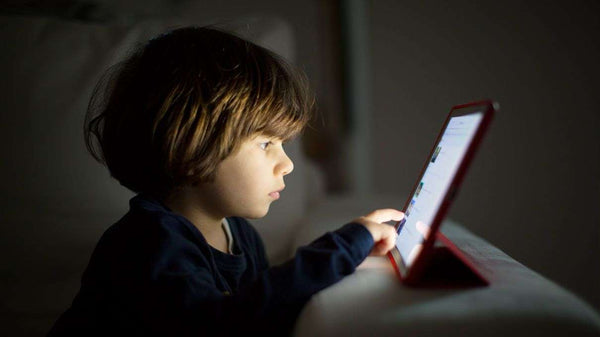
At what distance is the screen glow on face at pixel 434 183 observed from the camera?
387 mm

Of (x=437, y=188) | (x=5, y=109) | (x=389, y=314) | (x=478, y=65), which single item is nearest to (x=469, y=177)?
(x=478, y=65)

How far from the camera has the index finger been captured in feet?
1.78

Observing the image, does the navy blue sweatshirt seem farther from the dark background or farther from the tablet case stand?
the dark background

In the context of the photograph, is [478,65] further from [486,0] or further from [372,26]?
[372,26]

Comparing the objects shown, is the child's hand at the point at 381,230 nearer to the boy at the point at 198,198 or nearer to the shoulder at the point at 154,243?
the boy at the point at 198,198

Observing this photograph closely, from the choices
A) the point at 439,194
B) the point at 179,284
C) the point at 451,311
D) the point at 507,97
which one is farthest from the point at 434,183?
the point at 507,97

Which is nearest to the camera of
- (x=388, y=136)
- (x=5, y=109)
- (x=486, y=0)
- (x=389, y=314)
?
(x=389, y=314)

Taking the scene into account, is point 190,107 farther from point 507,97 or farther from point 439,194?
point 507,97

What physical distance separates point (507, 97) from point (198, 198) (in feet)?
3.13

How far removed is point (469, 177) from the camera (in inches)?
48.0

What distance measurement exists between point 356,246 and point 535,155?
0.93 meters

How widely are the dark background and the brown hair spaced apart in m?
0.50

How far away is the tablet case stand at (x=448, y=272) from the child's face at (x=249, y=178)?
0.78ft

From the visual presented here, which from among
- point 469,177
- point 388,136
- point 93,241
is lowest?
point 93,241
